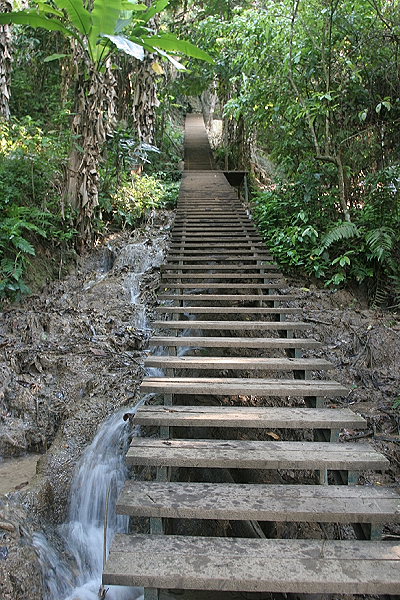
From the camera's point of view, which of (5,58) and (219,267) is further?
(5,58)

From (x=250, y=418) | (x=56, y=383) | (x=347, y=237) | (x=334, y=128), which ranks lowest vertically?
(x=56, y=383)

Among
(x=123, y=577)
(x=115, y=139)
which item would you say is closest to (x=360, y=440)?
(x=123, y=577)

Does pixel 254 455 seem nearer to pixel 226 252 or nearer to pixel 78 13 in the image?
pixel 226 252

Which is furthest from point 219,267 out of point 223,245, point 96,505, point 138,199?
point 138,199

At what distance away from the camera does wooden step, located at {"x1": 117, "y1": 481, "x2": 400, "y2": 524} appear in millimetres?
2148

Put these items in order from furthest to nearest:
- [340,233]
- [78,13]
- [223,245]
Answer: [223,245], [340,233], [78,13]

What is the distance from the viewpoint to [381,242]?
5.90m

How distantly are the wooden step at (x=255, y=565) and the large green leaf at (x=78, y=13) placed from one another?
20.9 ft

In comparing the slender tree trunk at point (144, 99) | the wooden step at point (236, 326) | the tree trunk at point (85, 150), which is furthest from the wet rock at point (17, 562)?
the slender tree trunk at point (144, 99)

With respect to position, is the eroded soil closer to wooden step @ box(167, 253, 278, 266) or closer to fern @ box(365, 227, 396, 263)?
wooden step @ box(167, 253, 278, 266)

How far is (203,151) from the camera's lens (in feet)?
52.8

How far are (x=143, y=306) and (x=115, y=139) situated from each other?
4983 mm

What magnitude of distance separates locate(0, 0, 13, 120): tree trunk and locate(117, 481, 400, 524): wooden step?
7910 millimetres

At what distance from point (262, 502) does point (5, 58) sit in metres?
8.72
